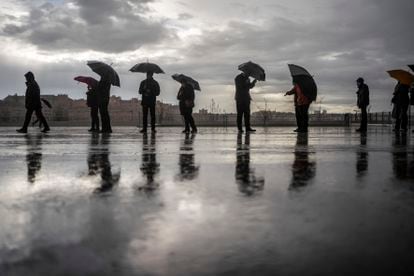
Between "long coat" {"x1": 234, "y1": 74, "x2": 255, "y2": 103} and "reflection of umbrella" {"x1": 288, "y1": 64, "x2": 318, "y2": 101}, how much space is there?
124 cm

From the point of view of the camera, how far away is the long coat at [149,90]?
1483cm

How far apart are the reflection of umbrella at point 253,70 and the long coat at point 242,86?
28cm

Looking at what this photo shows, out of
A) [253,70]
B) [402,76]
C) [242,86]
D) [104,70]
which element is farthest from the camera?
[402,76]

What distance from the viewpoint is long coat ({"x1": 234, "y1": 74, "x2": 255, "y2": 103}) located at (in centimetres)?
1500

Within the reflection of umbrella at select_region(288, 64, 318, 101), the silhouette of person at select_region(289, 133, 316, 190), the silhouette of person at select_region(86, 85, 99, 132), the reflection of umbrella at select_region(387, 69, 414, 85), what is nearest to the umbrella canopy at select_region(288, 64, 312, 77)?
the reflection of umbrella at select_region(288, 64, 318, 101)

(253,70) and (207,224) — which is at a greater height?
(253,70)

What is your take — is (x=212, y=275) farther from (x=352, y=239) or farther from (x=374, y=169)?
(x=374, y=169)

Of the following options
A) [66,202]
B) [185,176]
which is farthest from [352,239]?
[185,176]

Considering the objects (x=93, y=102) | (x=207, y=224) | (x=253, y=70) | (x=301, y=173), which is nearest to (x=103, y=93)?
(x=93, y=102)

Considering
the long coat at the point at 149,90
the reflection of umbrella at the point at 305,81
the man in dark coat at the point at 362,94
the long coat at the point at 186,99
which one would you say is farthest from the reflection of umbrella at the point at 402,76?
the long coat at the point at 149,90

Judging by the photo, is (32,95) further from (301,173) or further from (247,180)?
(247,180)

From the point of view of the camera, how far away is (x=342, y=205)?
8.11 feet

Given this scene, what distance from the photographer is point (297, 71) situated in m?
14.8

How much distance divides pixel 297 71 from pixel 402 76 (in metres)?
3.94
